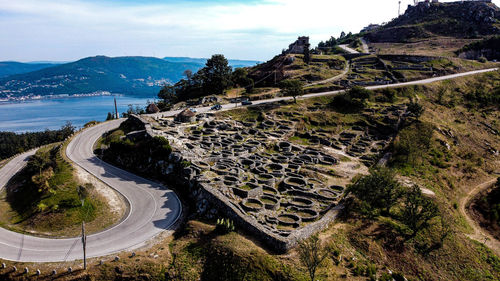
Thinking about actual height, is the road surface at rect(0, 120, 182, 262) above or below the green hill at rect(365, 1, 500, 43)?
below

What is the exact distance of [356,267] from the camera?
2981 cm

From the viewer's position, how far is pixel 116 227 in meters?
35.4

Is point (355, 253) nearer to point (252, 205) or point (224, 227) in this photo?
point (252, 205)

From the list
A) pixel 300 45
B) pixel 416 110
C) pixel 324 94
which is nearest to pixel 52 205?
pixel 324 94

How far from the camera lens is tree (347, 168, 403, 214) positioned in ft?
129

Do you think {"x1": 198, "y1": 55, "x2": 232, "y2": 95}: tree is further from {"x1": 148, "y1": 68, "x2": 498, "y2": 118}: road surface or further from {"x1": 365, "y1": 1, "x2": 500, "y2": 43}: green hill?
{"x1": 365, "y1": 1, "x2": 500, "y2": 43}: green hill

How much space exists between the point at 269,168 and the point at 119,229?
86.2 ft

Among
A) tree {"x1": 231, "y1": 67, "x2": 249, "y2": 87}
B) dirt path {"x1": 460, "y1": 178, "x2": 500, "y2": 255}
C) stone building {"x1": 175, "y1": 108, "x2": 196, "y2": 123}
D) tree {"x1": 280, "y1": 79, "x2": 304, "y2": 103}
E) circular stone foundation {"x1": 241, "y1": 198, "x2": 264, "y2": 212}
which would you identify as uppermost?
tree {"x1": 231, "y1": 67, "x2": 249, "y2": 87}

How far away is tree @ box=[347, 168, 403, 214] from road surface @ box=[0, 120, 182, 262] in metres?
25.4

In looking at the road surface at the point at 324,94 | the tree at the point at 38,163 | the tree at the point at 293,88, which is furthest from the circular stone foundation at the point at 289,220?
the tree at the point at 293,88

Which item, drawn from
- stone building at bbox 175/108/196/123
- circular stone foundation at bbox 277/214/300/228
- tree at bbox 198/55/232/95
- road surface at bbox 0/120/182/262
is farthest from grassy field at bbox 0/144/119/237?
tree at bbox 198/55/232/95

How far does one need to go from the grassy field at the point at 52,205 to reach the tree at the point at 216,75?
63.1 meters

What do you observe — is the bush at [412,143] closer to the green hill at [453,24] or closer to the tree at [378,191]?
the tree at [378,191]

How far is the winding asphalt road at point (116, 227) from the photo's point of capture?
1207 inches
